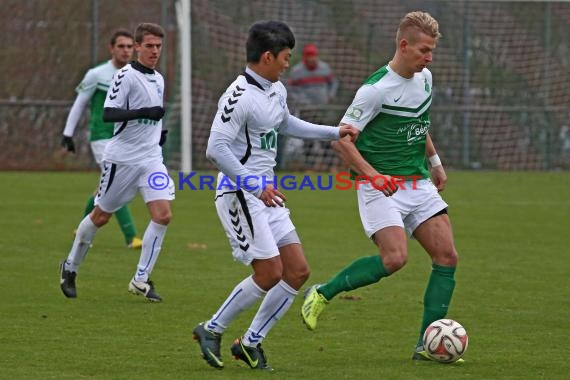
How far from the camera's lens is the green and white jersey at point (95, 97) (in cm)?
1158

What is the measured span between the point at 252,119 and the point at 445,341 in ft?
5.26

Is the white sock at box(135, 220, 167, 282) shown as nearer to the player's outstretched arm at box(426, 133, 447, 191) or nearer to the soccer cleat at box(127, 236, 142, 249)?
the player's outstretched arm at box(426, 133, 447, 191)

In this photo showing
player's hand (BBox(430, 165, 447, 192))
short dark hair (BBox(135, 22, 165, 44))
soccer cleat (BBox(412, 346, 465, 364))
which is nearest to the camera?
soccer cleat (BBox(412, 346, 465, 364))

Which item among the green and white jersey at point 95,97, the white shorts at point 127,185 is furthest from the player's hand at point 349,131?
the green and white jersey at point 95,97

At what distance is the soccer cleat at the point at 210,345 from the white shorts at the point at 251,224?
0.44m

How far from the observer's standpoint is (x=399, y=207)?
688 cm

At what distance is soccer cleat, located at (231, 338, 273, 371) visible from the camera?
20.9ft

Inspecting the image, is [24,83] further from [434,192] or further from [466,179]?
[434,192]

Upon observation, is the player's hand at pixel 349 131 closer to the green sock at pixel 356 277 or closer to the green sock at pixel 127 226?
the green sock at pixel 356 277

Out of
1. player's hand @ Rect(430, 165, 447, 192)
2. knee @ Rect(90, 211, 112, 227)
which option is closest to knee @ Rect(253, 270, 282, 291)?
player's hand @ Rect(430, 165, 447, 192)

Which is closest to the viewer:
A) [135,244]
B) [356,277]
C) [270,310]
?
[270,310]

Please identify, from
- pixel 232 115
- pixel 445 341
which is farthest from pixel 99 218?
pixel 445 341

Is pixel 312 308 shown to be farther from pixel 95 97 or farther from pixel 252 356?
pixel 95 97

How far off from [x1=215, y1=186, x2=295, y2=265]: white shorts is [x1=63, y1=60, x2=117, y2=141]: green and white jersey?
5391mm
